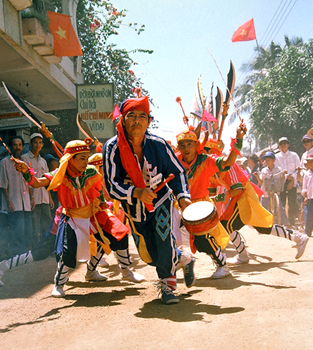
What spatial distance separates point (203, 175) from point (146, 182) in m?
1.34

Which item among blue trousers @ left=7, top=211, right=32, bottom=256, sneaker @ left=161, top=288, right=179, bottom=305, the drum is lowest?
sneaker @ left=161, top=288, right=179, bottom=305

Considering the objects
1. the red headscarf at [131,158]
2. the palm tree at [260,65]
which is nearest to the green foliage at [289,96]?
the palm tree at [260,65]

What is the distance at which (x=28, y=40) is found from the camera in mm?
9938

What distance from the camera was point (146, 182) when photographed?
4.23 metres

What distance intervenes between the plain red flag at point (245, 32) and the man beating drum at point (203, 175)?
6.16m

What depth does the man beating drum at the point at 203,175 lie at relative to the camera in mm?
5184

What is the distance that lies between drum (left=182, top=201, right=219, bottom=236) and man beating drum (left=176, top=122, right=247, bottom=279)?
3.43ft

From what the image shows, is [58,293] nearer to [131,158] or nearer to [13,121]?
[131,158]

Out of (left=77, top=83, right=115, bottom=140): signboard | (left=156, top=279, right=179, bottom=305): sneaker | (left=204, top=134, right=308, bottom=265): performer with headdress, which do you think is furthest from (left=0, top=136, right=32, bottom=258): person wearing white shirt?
(left=77, top=83, right=115, bottom=140): signboard

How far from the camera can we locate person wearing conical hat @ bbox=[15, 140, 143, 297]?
4.92m

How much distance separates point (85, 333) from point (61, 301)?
1484mm

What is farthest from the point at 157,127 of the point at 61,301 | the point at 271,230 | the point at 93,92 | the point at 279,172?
the point at 61,301

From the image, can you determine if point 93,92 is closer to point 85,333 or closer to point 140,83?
point 140,83

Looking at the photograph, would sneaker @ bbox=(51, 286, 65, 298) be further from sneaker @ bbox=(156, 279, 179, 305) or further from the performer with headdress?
the performer with headdress
